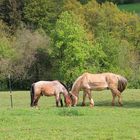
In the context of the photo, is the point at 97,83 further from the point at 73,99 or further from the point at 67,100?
the point at 67,100

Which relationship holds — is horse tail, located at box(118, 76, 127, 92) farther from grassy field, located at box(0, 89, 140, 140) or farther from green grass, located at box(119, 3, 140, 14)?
green grass, located at box(119, 3, 140, 14)

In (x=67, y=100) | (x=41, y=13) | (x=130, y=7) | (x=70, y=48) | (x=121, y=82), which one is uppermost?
(x=130, y=7)

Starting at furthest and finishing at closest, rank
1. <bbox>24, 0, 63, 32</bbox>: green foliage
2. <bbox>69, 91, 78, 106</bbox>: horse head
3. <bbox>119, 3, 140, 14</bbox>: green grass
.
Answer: <bbox>119, 3, 140, 14</bbox>: green grass
<bbox>24, 0, 63, 32</bbox>: green foliage
<bbox>69, 91, 78, 106</bbox>: horse head

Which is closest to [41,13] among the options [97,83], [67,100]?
[97,83]

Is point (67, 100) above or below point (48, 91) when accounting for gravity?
below

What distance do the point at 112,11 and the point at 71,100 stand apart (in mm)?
70745

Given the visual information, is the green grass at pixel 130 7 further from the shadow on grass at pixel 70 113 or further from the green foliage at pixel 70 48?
the shadow on grass at pixel 70 113

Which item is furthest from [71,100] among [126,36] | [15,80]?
[126,36]

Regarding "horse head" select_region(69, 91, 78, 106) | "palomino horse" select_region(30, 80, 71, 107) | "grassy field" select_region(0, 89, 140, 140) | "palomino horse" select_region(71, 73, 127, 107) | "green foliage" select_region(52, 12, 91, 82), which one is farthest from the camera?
"green foliage" select_region(52, 12, 91, 82)

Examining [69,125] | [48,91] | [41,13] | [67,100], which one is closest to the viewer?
[69,125]

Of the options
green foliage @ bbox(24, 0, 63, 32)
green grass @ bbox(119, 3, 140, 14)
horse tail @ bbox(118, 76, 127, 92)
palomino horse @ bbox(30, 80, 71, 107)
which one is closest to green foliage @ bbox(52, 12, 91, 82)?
green foliage @ bbox(24, 0, 63, 32)

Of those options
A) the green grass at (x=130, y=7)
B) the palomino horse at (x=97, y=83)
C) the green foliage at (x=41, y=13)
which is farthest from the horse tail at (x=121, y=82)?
the green grass at (x=130, y=7)

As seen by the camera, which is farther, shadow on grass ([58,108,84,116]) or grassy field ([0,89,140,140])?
shadow on grass ([58,108,84,116])

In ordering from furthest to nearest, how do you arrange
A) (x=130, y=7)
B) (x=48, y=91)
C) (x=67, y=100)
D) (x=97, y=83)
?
(x=130, y=7) → (x=97, y=83) → (x=48, y=91) → (x=67, y=100)
